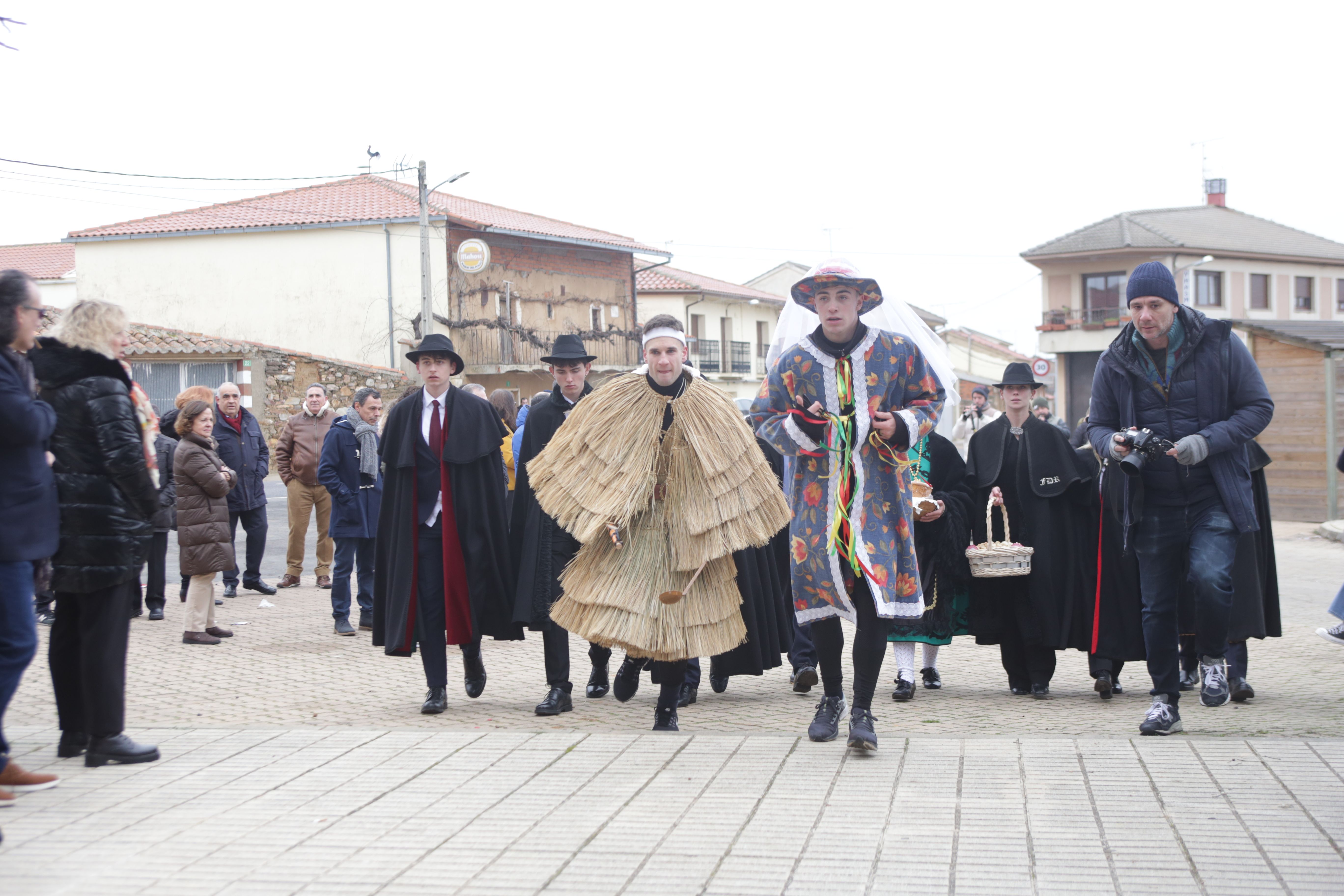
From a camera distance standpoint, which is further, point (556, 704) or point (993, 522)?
point (993, 522)

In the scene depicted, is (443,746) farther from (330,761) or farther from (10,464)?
(10,464)

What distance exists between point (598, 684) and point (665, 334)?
8.04ft

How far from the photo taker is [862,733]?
16.7ft

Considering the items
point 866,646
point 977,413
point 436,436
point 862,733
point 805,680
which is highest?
point 977,413

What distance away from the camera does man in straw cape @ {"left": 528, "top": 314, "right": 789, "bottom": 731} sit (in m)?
5.54

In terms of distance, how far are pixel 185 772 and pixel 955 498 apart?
4287mm

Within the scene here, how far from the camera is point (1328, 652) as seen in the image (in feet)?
28.5

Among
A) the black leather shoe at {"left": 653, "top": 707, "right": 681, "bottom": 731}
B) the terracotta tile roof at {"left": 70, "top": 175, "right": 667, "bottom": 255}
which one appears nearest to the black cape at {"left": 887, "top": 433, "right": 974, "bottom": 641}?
the black leather shoe at {"left": 653, "top": 707, "right": 681, "bottom": 731}

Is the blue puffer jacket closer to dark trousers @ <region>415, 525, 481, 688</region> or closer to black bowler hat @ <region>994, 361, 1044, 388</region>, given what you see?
black bowler hat @ <region>994, 361, 1044, 388</region>

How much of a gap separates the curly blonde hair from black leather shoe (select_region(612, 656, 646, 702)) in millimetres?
2914

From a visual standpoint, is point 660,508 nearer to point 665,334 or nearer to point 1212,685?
point 665,334

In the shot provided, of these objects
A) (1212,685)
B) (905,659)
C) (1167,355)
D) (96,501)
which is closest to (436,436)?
(96,501)

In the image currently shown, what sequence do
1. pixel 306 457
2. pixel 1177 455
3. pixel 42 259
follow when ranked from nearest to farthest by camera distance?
pixel 1177 455 < pixel 306 457 < pixel 42 259

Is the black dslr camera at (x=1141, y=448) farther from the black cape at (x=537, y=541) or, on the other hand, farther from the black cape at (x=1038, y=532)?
the black cape at (x=537, y=541)
